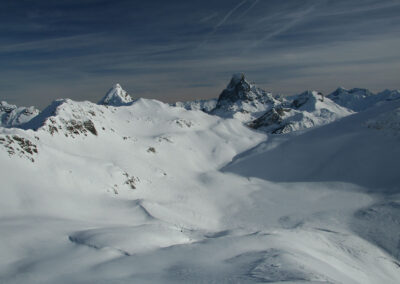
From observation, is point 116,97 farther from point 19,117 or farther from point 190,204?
point 190,204

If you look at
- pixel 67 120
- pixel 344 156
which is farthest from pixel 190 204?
pixel 344 156

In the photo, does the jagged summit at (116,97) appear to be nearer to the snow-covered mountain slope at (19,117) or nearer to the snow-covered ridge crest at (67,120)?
the snow-covered mountain slope at (19,117)

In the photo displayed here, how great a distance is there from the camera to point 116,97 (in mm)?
185250

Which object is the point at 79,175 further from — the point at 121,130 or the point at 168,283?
the point at 121,130

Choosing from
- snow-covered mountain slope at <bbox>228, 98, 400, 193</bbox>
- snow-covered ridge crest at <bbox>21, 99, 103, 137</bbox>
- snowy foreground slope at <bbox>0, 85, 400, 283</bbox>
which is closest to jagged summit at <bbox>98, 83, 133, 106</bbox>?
snowy foreground slope at <bbox>0, 85, 400, 283</bbox>

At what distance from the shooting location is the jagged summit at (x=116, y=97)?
18221cm

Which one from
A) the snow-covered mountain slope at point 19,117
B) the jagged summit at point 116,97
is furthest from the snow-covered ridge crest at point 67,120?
the snow-covered mountain slope at point 19,117

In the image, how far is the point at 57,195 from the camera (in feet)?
90.0

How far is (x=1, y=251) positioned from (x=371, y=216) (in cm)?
3445

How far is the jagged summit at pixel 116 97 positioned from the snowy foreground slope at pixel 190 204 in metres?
116

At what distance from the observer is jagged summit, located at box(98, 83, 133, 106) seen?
18221 centimetres

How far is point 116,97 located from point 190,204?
6441 inches

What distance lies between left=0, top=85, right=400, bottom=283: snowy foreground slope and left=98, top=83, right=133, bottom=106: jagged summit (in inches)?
4570

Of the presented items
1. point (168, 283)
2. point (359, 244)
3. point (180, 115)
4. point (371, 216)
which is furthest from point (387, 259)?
point (180, 115)
